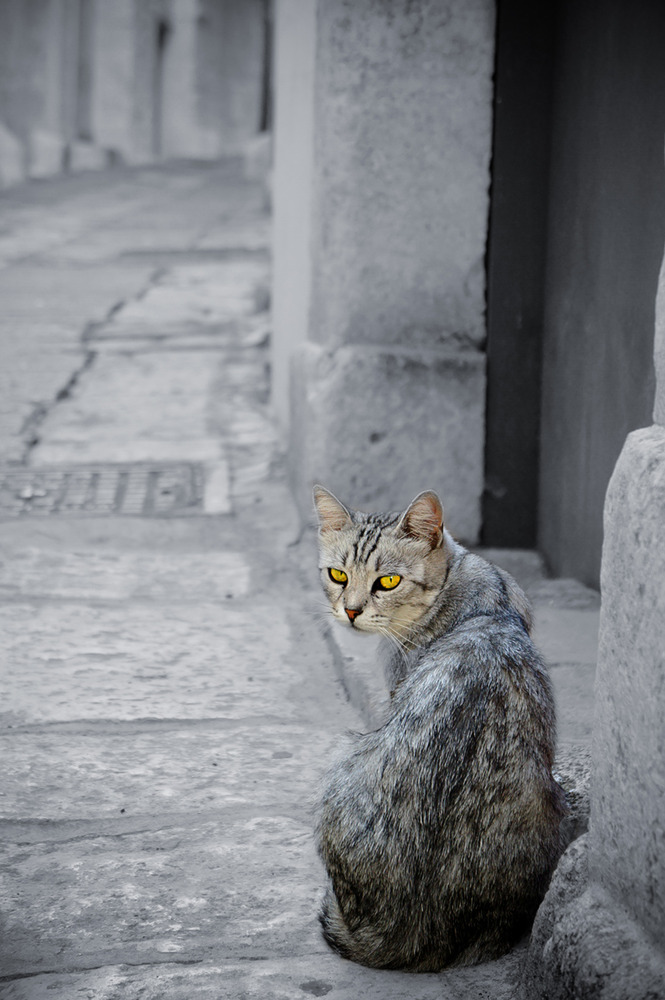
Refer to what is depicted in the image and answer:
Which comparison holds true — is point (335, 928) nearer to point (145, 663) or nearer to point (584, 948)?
point (584, 948)

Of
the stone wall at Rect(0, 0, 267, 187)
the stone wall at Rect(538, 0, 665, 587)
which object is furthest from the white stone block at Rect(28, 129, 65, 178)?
the stone wall at Rect(538, 0, 665, 587)

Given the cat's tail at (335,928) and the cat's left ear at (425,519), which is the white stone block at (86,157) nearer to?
the cat's left ear at (425,519)

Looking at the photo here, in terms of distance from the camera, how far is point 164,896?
7.47 feet

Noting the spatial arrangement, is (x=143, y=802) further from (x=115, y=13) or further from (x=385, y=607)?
(x=115, y=13)

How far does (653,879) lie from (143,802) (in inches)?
54.5

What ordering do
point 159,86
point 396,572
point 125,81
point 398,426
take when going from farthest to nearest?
point 159,86 < point 125,81 < point 398,426 < point 396,572

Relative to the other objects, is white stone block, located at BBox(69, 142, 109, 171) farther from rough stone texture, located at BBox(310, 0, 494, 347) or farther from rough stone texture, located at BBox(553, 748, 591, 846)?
rough stone texture, located at BBox(553, 748, 591, 846)

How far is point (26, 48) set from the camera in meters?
22.9

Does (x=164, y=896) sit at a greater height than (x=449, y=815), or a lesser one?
lesser

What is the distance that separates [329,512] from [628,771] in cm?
122

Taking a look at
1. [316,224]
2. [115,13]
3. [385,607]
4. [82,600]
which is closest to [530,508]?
[316,224]

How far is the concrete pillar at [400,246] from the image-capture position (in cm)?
408

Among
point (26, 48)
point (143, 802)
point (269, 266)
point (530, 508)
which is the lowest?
point (143, 802)

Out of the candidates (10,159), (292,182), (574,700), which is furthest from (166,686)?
(10,159)
